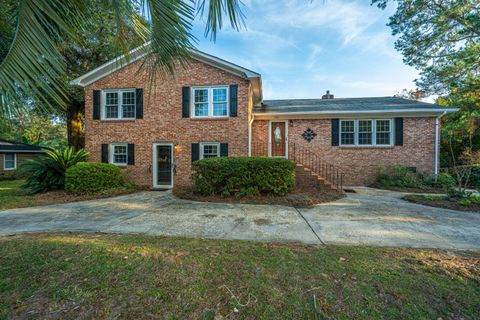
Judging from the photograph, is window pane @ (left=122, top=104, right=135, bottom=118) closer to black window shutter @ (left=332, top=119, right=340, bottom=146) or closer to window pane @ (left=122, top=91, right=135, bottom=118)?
window pane @ (left=122, top=91, right=135, bottom=118)

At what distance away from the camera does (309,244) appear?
11.6 ft

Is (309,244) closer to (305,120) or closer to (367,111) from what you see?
(305,120)

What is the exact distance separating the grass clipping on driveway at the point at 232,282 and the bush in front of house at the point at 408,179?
24.7 feet

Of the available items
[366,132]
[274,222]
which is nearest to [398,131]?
[366,132]

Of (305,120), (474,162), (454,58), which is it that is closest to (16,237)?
(305,120)

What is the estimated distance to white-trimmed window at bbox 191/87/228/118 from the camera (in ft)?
32.5

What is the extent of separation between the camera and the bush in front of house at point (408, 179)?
9.40 m

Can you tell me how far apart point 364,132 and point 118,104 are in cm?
1265

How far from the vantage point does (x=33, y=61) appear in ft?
5.92

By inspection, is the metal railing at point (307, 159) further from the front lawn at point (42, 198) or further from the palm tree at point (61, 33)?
the palm tree at point (61, 33)

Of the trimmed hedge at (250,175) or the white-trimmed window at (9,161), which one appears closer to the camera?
the trimmed hedge at (250,175)

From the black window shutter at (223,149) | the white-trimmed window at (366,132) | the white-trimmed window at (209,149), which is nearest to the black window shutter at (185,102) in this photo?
the white-trimmed window at (209,149)

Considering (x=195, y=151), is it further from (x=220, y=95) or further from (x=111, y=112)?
(x=111, y=112)

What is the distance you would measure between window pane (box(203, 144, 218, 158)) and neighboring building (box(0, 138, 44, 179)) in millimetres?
14038
